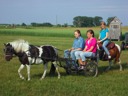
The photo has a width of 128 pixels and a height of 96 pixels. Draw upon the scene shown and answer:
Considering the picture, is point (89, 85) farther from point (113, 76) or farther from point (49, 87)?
point (113, 76)

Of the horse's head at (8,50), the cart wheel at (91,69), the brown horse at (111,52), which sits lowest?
the cart wheel at (91,69)

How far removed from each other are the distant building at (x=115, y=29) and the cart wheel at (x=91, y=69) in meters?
38.6

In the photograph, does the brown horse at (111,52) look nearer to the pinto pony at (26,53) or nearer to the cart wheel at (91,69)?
the cart wheel at (91,69)

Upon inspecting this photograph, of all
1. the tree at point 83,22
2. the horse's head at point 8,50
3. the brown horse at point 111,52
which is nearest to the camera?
the horse's head at point 8,50

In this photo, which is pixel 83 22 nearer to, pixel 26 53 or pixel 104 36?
pixel 104 36

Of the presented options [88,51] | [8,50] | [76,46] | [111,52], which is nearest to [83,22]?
[111,52]

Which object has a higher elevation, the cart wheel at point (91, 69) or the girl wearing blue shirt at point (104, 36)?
the girl wearing blue shirt at point (104, 36)

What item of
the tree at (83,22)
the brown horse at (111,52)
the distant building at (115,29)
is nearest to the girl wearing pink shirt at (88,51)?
the brown horse at (111,52)

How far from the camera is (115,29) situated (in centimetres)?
5206

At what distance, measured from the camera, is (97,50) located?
42.1ft

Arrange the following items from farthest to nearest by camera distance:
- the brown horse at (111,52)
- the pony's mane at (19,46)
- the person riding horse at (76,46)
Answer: the brown horse at (111,52) → the person riding horse at (76,46) → the pony's mane at (19,46)

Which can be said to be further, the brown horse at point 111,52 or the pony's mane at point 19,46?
the brown horse at point 111,52

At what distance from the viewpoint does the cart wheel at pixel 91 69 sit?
477 inches

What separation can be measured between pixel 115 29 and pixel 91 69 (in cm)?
4074
